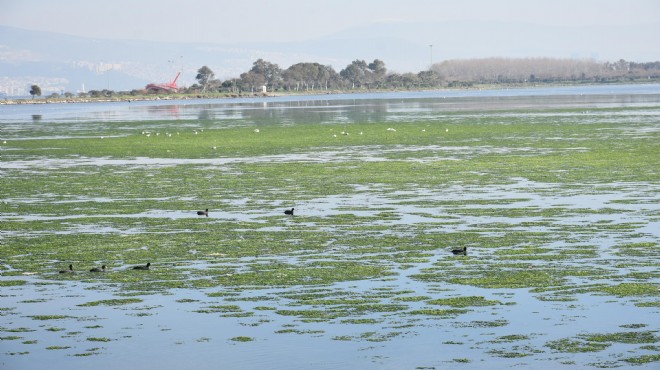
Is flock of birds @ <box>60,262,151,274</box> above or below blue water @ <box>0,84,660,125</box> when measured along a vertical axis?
above

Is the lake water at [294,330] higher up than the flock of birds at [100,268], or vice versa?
the flock of birds at [100,268]

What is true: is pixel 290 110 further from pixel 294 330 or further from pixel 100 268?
pixel 294 330

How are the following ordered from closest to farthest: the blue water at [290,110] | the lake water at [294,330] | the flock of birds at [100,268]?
the lake water at [294,330] → the flock of birds at [100,268] → the blue water at [290,110]

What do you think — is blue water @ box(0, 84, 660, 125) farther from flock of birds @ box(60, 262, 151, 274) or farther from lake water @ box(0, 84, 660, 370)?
lake water @ box(0, 84, 660, 370)

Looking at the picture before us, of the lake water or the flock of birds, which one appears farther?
the flock of birds

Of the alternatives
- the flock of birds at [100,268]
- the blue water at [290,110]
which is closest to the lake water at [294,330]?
the flock of birds at [100,268]

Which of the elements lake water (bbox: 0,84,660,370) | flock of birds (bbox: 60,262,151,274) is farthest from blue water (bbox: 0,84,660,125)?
lake water (bbox: 0,84,660,370)

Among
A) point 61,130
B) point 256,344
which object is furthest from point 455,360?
point 61,130

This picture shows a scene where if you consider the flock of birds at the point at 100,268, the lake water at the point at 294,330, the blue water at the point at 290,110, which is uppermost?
the flock of birds at the point at 100,268

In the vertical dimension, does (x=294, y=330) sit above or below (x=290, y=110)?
above

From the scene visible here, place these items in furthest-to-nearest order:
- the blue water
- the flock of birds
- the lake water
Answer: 1. the blue water
2. the flock of birds
3. the lake water

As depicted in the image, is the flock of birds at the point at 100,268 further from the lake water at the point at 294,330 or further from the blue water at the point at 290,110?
the blue water at the point at 290,110

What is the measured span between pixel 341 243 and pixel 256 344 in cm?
631

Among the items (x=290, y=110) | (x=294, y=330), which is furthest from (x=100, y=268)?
(x=290, y=110)
